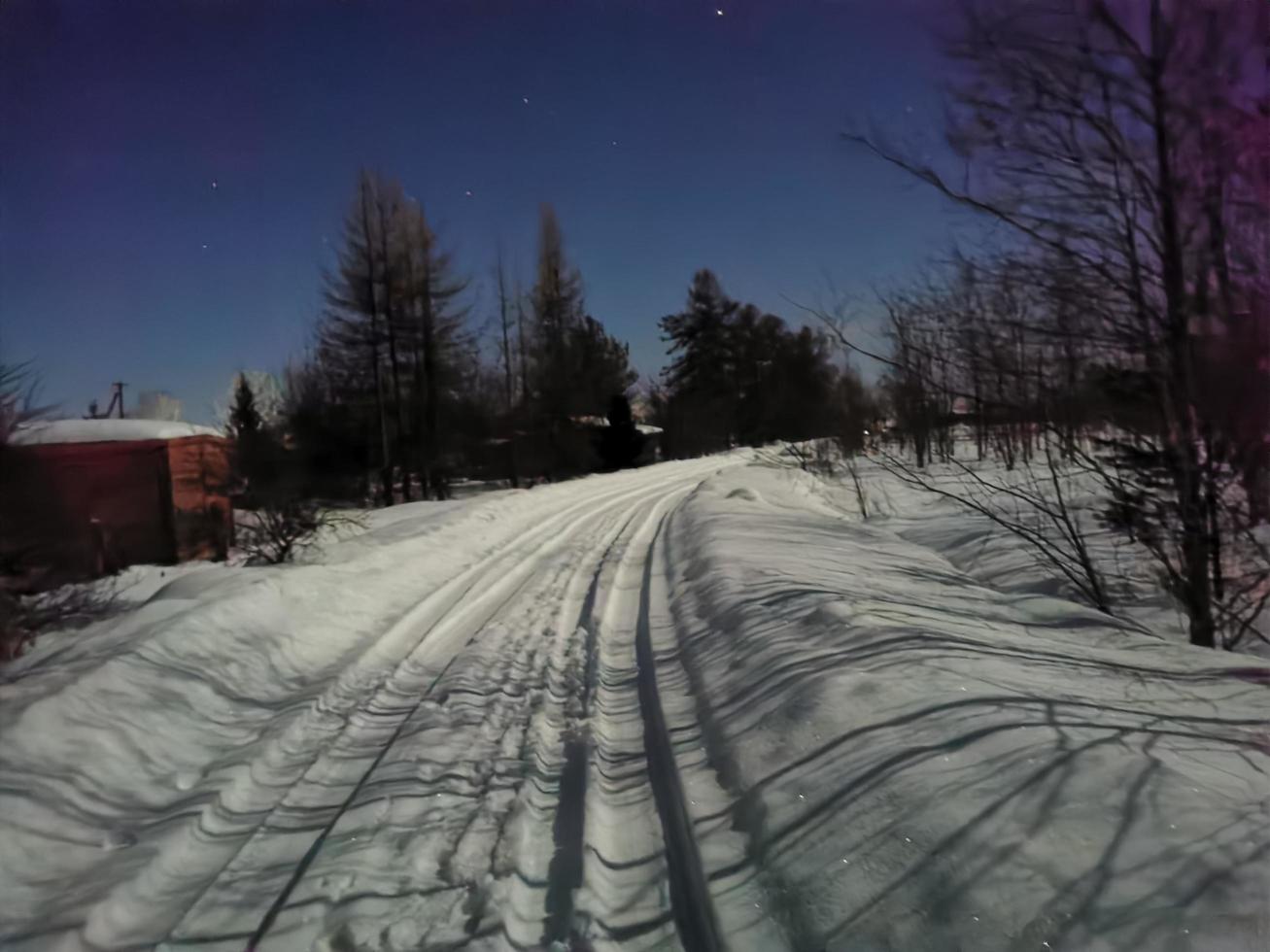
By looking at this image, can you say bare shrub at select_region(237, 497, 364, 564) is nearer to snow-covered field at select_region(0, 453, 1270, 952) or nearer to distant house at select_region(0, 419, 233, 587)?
distant house at select_region(0, 419, 233, 587)

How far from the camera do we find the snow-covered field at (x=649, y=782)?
9.83 feet

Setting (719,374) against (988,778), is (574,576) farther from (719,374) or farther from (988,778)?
(719,374)

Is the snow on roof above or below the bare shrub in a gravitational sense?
above

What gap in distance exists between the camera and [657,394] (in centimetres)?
5338

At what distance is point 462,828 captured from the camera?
393cm

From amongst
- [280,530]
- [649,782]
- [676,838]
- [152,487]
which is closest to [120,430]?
[152,487]

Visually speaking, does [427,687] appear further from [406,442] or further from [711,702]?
[406,442]

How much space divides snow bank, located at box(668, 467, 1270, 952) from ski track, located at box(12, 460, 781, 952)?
363mm

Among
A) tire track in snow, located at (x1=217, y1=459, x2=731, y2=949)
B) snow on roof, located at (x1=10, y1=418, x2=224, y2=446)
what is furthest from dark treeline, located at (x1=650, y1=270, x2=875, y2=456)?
snow on roof, located at (x1=10, y1=418, x2=224, y2=446)

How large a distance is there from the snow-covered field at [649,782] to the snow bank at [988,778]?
0.02 meters

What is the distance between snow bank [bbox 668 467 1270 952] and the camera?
2.73 m

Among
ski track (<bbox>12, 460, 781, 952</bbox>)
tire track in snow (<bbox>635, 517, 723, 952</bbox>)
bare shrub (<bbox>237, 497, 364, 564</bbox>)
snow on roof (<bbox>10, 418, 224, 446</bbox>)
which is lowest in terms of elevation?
tire track in snow (<bbox>635, 517, 723, 952</bbox>)

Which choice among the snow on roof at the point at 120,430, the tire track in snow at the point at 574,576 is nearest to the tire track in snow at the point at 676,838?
the tire track in snow at the point at 574,576

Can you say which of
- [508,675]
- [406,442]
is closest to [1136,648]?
[508,675]
